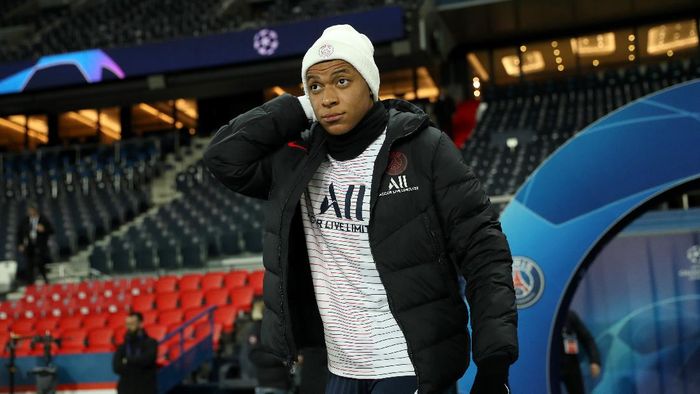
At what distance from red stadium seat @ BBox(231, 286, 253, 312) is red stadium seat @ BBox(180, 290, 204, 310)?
1.73ft

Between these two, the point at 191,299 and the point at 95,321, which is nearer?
the point at 95,321

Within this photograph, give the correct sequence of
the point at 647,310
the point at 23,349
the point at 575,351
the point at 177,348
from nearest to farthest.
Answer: the point at 575,351, the point at 647,310, the point at 177,348, the point at 23,349

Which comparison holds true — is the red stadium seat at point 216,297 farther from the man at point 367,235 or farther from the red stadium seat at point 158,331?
the man at point 367,235

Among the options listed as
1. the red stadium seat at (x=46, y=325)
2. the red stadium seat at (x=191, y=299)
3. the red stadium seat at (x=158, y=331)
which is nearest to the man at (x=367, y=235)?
the red stadium seat at (x=158, y=331)

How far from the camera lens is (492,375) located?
5.61ft

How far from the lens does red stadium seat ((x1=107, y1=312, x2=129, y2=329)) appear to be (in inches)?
412

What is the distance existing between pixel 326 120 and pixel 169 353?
24.8 ft

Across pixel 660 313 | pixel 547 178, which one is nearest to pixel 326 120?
pixel 547 178

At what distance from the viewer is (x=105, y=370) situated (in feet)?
28.1

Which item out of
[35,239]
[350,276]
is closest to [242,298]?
[35,239]

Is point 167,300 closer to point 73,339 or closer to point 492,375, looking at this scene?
point 73,339

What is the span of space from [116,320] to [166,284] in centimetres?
147

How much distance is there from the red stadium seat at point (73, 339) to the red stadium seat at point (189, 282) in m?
2.02

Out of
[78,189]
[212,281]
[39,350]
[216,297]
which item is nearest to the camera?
[39,350]
